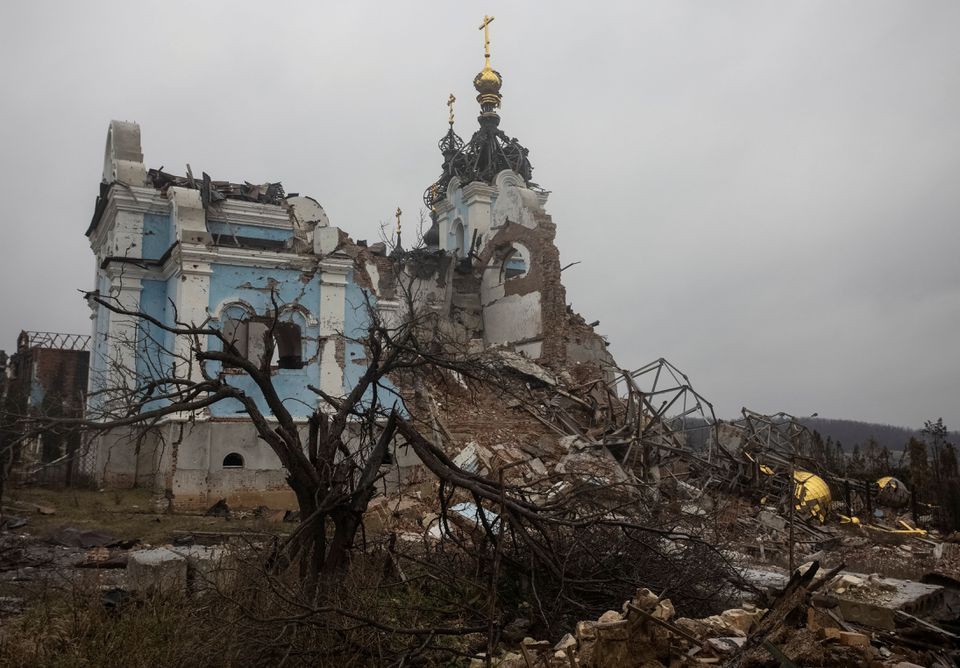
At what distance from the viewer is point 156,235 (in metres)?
19.4

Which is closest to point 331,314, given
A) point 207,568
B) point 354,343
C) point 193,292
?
point 354,343

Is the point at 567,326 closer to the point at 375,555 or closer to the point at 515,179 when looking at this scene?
the point at 515,179

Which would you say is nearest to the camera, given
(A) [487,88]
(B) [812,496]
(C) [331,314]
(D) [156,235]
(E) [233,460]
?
(B) [812,496]

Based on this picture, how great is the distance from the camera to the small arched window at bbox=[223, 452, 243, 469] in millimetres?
17094

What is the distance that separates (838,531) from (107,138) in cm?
1945

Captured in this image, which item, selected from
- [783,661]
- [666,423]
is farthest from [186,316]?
[783,661]

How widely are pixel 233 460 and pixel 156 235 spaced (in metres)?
5.92

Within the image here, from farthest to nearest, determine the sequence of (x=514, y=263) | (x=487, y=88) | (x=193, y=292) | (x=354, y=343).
→ (x=487, y=88), (x=514, y=263), (x=354, y=343), (x=193, y=292)

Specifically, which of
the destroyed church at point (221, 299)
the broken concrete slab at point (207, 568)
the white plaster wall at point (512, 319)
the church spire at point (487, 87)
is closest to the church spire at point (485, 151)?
the church spire at point (487, 87)

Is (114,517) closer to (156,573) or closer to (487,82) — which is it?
(156,573)

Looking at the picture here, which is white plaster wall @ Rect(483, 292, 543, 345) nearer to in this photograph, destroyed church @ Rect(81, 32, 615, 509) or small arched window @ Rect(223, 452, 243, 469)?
destroyed church @ Rect(81, 32, 615, 509)

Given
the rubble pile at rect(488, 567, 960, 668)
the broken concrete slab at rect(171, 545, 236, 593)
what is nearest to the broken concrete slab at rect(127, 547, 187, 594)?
the broken concrete slab at rect(171, 545, 236, 593)

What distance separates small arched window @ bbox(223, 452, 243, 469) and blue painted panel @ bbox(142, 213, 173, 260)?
17.4 feet

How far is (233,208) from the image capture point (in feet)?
66.4
